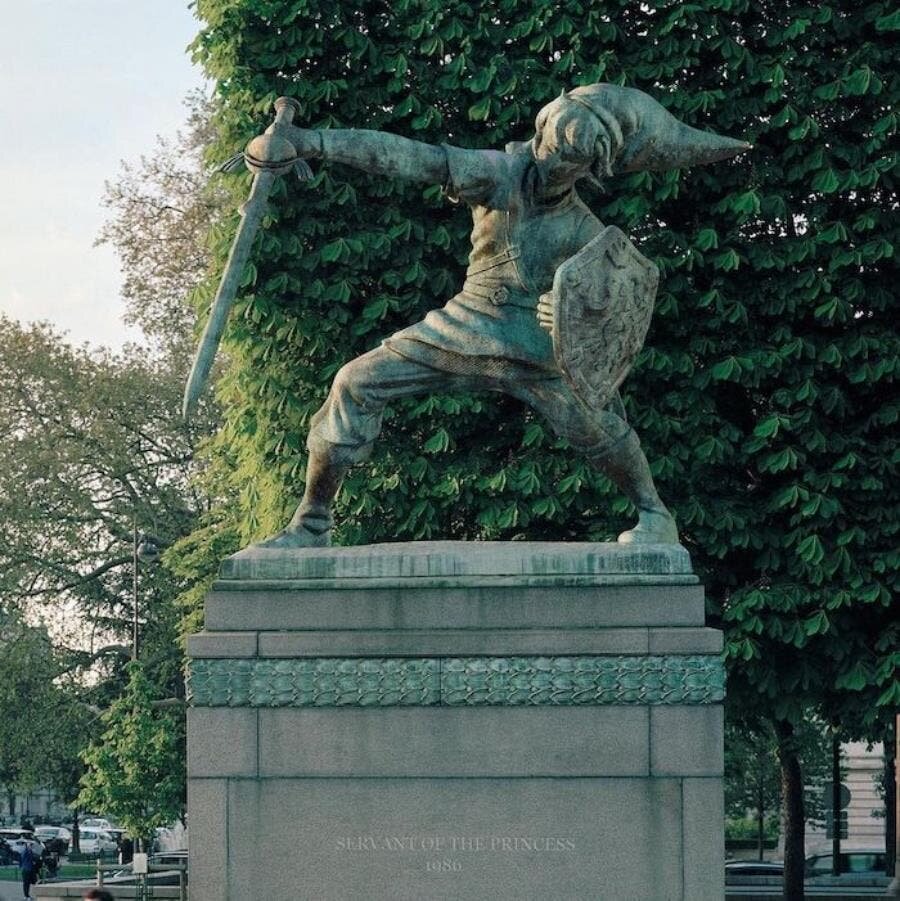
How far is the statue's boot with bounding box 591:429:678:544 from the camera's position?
40.8ft

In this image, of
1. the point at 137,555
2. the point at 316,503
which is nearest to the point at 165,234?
the point at 137,555

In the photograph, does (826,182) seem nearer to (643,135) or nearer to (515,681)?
(643,135)

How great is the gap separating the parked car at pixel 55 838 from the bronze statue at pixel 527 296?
5253 cm

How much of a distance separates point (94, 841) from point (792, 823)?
Result: 52.0 meters

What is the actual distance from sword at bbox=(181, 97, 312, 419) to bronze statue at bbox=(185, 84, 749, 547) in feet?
0.05

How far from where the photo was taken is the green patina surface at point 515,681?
38.7 ft

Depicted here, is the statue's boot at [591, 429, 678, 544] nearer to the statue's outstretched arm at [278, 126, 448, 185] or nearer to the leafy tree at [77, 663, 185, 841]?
the statue's outstretched arm at [278, 126, 448, 185]

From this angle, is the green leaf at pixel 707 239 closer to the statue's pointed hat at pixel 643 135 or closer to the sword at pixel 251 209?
the statue's pointed hat at pixel 643 135

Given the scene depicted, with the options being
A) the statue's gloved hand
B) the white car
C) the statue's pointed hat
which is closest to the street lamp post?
the white car

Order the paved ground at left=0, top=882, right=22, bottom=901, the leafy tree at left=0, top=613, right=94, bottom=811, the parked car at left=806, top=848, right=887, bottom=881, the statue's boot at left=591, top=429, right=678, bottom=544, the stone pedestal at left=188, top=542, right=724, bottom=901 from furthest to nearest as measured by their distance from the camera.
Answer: the paved ground at left=0, top=882, right=22, bottom=901 < the leafy tree at left=0, top=613, right=94, bottom=811 < the parked car at left=806, top=848, right=887, bottom=881 < the statue's boot at left=591, top=429, right=678, bottom=544 < the stone pedestal at left=188, top=542, right=724, bottom=901

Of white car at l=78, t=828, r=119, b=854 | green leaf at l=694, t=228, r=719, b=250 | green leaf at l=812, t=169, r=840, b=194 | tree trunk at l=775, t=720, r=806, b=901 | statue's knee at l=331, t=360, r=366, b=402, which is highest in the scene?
green leaf at l=812, t=169, r=840, b=194

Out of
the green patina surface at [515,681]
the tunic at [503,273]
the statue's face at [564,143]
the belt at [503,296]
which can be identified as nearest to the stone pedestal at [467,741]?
the green patina surface at [515,681]

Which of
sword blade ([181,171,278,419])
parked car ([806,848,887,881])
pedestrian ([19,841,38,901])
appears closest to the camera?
sword blade ([181,171,278,419])

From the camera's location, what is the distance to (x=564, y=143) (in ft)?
39.7
